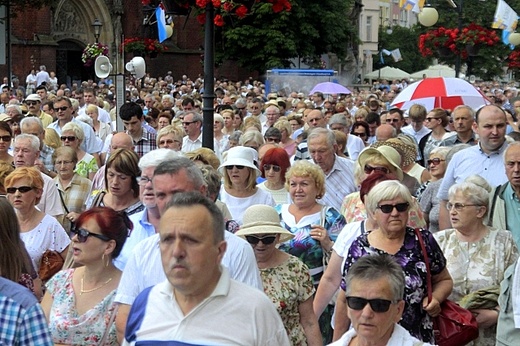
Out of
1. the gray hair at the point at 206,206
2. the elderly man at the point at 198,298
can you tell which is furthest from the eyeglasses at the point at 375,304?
the gray hair at the point at 206,206

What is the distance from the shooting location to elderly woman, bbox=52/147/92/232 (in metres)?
10.1

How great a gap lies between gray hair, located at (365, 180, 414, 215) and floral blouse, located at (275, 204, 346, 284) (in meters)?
1.33

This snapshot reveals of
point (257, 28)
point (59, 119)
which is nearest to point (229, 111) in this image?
point (59, 119)

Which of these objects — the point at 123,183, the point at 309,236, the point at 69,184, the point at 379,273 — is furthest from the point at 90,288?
the point at 69,184

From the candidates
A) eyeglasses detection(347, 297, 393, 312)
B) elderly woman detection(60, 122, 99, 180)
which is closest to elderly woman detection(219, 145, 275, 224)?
elderly woman detection(60, 122, 99, 180)

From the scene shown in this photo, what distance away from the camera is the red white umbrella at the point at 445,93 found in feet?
49.9

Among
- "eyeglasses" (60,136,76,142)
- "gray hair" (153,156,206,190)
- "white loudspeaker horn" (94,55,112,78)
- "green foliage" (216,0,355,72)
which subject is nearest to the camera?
"gray hair" (153,156,206,190)

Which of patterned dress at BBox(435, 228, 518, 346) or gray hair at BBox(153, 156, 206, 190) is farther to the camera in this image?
patterned dress at BBox(435, 228, 518, 346)

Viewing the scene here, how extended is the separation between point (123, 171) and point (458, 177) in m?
3.21

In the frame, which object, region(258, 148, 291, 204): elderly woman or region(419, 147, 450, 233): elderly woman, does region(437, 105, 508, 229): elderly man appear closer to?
region(419, 147, 450, 233): elderly woman

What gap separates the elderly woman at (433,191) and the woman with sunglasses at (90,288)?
4.05m

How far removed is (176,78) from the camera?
55562mm

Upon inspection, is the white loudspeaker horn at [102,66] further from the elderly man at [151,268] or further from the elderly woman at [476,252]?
the elderly man at [151,268]

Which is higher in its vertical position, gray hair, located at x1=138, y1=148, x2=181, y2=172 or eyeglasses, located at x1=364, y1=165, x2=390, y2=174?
gray hair, located at x1=138, y1=148, x2=181, y2=172
